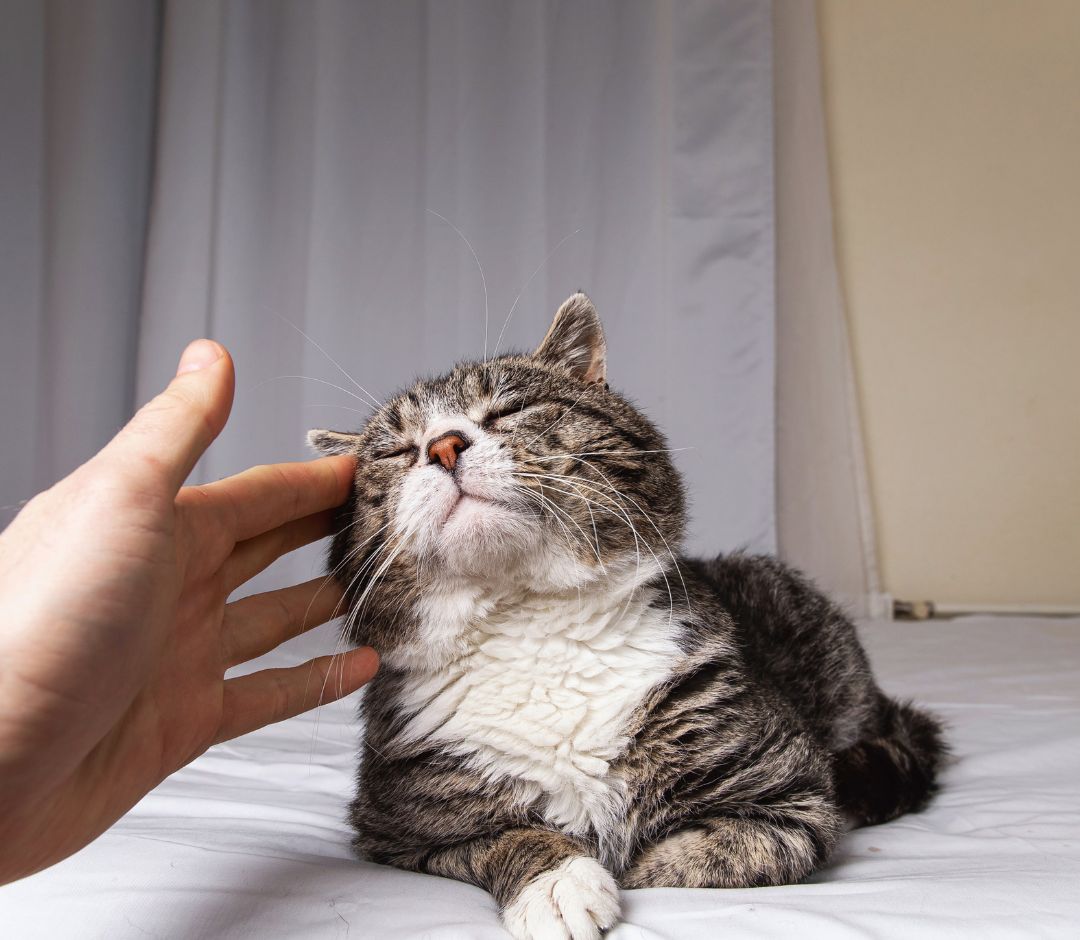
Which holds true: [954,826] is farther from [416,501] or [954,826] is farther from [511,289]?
[511,289]

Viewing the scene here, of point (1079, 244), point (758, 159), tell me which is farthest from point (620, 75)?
point (1079, 244)

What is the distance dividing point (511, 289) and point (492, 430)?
2.01 meters

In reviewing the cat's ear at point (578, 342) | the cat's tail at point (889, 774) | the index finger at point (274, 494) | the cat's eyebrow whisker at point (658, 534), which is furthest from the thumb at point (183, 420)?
the cat's tail at point (889, 774)

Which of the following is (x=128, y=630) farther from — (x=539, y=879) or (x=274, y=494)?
(x=539, y=879)

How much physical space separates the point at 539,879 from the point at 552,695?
0.23 metres

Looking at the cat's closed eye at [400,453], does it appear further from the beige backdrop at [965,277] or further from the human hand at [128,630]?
the beige backdrop at [965,277]

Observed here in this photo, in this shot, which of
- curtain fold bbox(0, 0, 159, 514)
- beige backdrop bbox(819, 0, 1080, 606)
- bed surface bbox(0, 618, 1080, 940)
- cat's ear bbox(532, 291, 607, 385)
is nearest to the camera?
bed surface bbox(0, 618, 1080, 940)

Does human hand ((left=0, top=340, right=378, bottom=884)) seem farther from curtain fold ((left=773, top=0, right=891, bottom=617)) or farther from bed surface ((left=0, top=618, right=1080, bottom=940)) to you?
curtain fold ((left=773, top=0, right=891, bottom=617))

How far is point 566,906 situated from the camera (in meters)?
0.88

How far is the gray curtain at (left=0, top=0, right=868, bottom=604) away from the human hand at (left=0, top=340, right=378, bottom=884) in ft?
4.08

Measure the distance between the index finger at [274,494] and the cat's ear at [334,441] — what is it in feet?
0.39

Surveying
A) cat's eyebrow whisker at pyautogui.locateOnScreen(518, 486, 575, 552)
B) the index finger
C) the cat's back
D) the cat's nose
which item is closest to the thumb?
the index finger

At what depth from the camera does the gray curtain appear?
8.38ft

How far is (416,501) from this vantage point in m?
1.14
